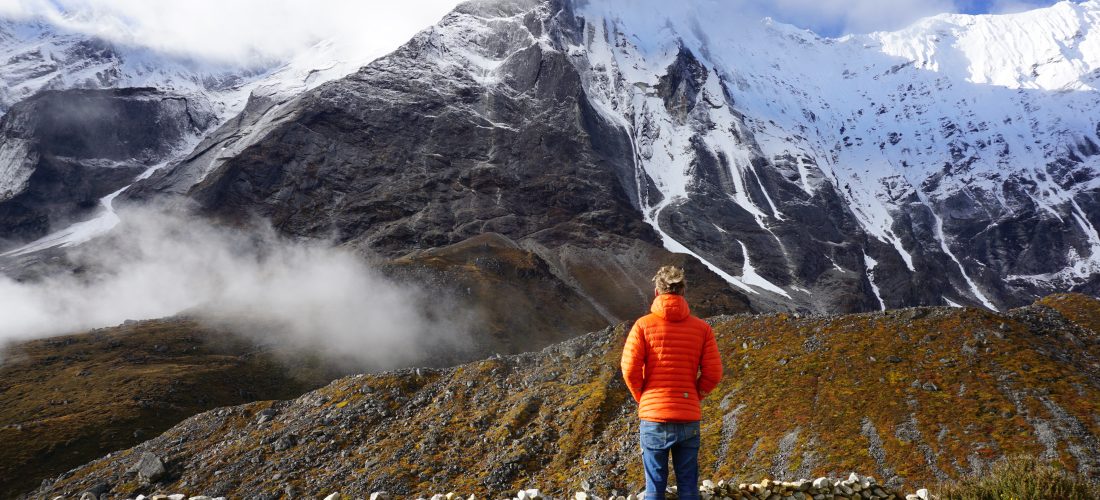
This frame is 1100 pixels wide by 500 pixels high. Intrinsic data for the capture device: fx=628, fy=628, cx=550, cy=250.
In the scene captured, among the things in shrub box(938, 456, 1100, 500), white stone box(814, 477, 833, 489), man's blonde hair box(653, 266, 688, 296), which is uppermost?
man's blonde hair box(653, 266, 688, 296)

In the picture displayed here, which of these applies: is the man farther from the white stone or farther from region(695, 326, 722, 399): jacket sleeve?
the white stone

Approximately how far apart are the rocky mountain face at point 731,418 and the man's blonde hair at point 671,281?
1252 centimetres

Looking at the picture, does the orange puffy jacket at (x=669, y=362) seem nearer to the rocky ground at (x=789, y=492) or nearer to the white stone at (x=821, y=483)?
the rocky ground at (x=789, y=492)

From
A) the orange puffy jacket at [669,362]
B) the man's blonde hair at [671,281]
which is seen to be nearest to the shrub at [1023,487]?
the orange puffy jacket at [669,362]

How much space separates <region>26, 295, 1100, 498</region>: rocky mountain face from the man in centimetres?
1138

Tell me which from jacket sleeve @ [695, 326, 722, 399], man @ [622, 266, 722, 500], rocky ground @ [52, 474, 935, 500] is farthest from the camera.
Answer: rocky ground @ [52, 474, 935, 500]

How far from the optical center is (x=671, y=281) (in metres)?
10.5

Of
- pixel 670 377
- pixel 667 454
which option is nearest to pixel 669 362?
pixel 670 377

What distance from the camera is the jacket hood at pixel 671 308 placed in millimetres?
10234

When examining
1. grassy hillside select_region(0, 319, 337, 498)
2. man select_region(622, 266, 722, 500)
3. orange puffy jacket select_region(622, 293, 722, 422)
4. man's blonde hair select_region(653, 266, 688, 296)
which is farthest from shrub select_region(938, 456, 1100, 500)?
Result: grassy hillside select_region(0, 319, 337, 498)

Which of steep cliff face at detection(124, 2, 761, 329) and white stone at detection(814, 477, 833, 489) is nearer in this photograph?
white stone at detection(814, 477, 833, 489)

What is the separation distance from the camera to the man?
10.2m

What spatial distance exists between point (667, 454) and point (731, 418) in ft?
50.3

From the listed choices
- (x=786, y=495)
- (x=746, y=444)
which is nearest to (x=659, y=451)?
(x=786, y=495)
